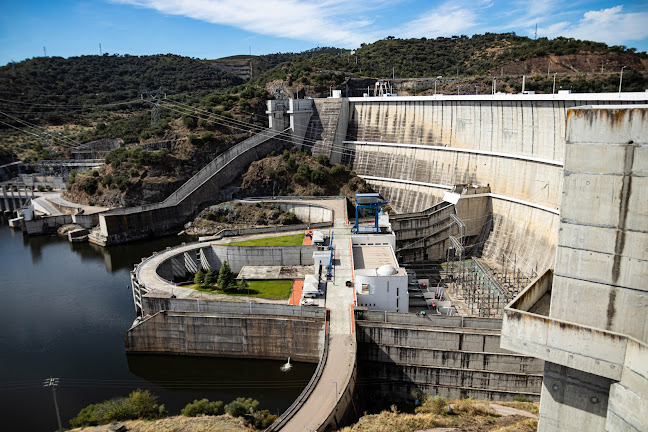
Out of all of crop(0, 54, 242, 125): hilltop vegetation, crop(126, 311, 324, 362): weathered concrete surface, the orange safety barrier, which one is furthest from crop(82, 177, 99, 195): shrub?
crop(0, 54, 242, 125): hilltop vegetation

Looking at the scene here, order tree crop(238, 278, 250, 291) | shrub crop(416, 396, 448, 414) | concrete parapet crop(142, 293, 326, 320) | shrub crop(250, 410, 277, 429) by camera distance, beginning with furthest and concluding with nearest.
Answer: tree crop(238, 278, 250, 291) → concrete parapet crop(142, 293, 326, 320) → shrub crop(416, 396, 448, 414) → shrub crop(250, 410, 277, 429)

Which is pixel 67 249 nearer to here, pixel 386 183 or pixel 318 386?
pixel 386 183

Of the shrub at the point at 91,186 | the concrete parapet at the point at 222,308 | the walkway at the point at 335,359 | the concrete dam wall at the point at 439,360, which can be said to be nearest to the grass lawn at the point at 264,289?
the walkway at the point at 335,359

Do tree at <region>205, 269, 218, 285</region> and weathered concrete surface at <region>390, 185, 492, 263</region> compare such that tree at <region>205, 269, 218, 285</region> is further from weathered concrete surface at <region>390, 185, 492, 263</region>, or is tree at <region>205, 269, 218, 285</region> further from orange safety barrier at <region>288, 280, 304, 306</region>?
weathered concrete surface at <region>390, 185, 492, 263</region>

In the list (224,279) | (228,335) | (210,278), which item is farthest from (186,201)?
(228,335)

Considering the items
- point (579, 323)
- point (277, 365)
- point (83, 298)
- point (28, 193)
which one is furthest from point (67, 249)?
point (579, 323)

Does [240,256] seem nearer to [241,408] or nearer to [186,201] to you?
[241,408]
